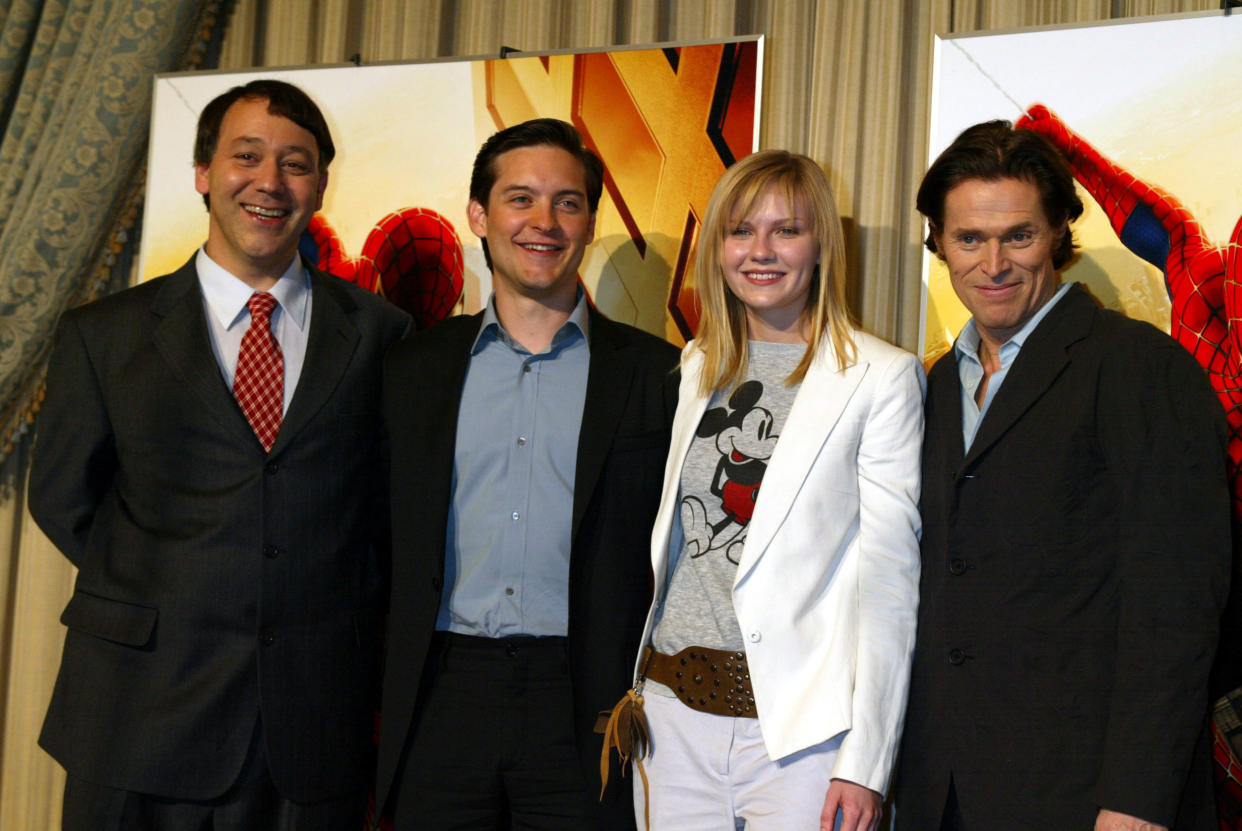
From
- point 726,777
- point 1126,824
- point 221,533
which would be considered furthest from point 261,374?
point 1126,824

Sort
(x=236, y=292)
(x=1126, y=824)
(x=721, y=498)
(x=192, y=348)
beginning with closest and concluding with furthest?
(x=1126, y=824) < (x=721, y=498) < (x=192, y=348) < (x=236, y=292)

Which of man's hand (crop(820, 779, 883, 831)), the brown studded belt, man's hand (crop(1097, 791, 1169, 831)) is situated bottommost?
man's hand (crop(820, 779, 883, 831))

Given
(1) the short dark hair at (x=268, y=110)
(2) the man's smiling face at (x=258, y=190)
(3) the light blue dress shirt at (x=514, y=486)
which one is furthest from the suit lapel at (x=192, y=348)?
(3) the light blue dress shirt at (x=514, y=486)

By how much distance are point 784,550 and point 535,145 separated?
1.06 metres

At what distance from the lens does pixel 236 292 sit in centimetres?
242

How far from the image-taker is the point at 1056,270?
2.10 metres

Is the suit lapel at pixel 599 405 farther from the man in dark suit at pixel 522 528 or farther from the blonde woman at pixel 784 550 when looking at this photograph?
the blonde woman at pixel 784 550

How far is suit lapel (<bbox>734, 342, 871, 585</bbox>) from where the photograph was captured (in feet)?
6.44

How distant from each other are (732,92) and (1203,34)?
1.01 m

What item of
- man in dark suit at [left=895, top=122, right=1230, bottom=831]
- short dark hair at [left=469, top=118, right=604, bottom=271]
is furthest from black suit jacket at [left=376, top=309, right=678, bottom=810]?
man in dark suit at [left=895, top=122, right=1230, bottom=831]

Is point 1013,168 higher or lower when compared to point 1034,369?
higher

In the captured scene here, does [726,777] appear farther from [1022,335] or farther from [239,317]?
[239,317]

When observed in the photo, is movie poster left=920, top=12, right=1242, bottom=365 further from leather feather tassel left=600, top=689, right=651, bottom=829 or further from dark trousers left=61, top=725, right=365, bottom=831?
dark trousers left=61, top=725, right=365, bottom=831

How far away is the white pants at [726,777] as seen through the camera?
1900mm
